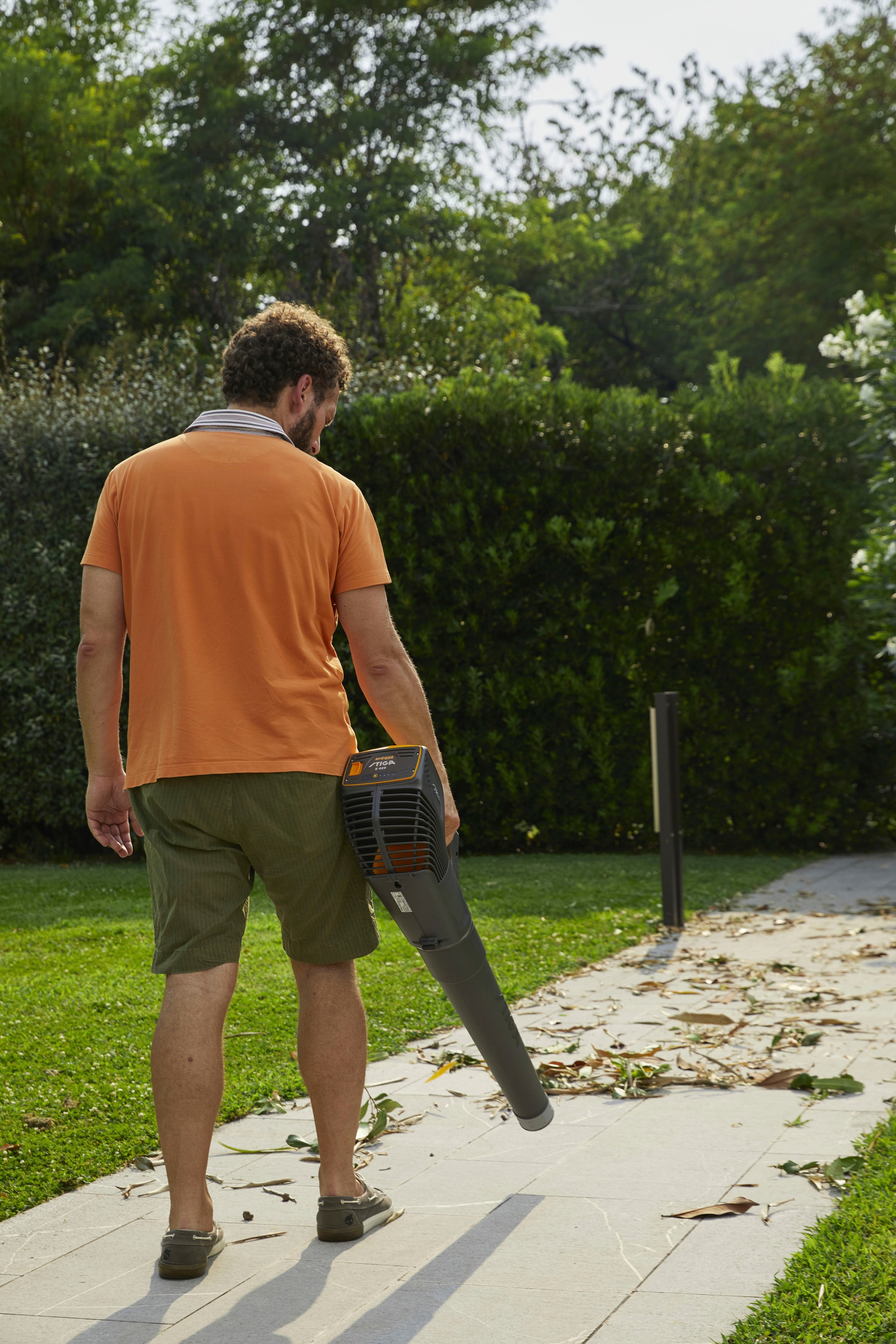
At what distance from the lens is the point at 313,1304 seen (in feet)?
A: 8.70

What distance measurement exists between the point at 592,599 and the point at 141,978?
17.0 feet

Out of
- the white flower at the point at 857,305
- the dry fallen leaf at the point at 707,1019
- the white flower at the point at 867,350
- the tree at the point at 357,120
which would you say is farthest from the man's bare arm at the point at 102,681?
the tree at the point at 357,120

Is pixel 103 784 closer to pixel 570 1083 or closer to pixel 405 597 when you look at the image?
pixel 570 1083

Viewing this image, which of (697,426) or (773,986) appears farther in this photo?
(697,426)

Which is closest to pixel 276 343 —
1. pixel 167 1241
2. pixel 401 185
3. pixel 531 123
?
pixel 167 1241

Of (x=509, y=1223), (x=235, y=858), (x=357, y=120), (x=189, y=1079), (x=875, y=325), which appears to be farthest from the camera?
(x=357, y=120)

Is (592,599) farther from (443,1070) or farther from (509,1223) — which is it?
(509,1223)

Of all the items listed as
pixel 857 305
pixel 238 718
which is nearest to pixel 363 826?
pixel 238 718

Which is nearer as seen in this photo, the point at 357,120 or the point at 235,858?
the point at 235,858

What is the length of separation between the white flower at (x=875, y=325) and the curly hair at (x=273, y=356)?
701 centimetres

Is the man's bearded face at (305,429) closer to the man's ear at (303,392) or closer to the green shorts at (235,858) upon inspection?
the man's ear at (303,392)

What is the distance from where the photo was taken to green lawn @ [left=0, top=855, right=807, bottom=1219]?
3.87 m

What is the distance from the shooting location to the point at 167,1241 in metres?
2.78

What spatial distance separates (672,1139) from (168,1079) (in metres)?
1.62
